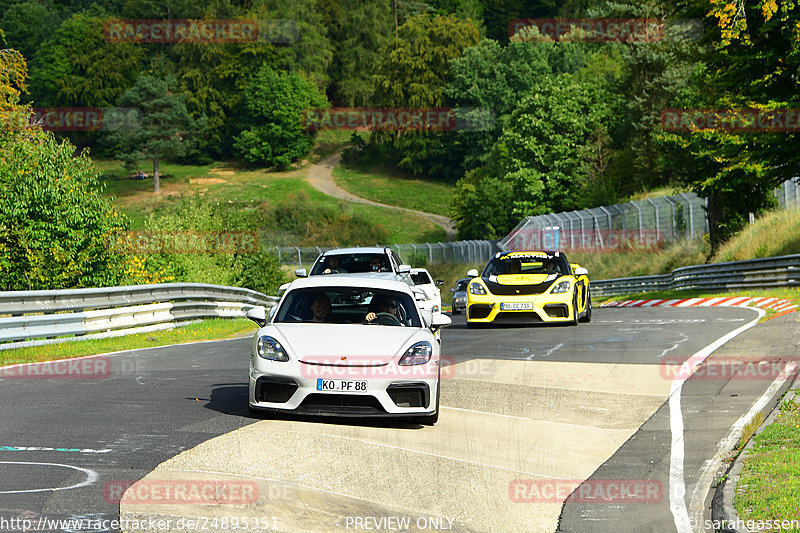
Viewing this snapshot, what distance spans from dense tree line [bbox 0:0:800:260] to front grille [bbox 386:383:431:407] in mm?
27559

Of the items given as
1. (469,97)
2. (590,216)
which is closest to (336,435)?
(590,216)

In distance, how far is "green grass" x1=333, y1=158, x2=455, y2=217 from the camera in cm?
10462

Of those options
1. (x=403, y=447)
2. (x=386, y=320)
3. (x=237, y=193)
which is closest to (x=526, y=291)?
(x=386, y=320)

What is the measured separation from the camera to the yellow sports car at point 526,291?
773 inches

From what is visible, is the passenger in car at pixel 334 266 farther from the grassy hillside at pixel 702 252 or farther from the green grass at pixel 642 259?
the green grass at pixel 642 259

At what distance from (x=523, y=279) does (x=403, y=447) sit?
1211 cm

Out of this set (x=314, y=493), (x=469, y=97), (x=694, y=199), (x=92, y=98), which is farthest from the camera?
(x=92, y=98)

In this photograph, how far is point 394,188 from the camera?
110 m

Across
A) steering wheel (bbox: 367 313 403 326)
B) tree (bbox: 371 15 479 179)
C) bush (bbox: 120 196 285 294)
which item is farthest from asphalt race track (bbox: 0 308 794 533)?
tree (bbox: 371 15 479 179)

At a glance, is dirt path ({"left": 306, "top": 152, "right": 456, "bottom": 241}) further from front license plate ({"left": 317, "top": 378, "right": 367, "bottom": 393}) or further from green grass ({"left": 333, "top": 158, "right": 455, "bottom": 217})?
front license plate ({"left": 317, "top": 378, "right": 367, "bottom": 393})

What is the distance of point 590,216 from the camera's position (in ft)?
160

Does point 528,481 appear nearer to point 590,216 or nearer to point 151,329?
point 151,329

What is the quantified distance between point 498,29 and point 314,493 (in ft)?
472

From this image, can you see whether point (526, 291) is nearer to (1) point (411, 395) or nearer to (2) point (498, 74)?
(1) point (411, 395)
